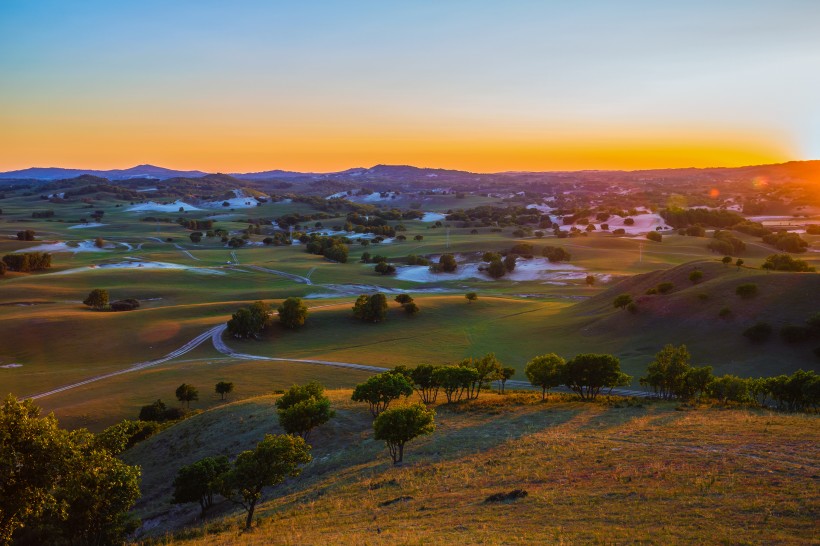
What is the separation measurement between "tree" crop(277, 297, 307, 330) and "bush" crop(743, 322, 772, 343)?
56.7 metres

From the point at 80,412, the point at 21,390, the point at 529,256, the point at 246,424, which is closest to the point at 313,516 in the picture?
the point at 246,424

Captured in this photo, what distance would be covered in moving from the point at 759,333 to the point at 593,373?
2333cm

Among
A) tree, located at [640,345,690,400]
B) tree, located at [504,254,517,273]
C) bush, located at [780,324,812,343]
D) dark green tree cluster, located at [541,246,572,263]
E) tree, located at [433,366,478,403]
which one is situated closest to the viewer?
tree, located at [433,366,478,403]

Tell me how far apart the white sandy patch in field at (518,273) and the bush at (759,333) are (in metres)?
64.1

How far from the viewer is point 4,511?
17125 mm

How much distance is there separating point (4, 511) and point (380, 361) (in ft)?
159

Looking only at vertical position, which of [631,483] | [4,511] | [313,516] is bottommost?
[313,516]

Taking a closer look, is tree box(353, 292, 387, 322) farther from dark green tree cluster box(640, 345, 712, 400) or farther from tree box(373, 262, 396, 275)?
tree box(373, 262, 396, 275)

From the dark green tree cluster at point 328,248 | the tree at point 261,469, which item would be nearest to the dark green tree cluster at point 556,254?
the dark green tree cluster at point 328,248

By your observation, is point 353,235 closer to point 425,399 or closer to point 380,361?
point 380,361

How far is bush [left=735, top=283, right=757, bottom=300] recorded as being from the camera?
61375mm

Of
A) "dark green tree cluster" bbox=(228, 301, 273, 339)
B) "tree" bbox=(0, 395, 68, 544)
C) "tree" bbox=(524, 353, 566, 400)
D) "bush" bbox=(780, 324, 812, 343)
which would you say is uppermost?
"tree" bbox=(0, 395, 68, 544)

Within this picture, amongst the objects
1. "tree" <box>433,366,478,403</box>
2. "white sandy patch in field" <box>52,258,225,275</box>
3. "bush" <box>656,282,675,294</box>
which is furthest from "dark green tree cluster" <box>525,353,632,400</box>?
"white sandy patch in field" <box>52,258,225,275</box>

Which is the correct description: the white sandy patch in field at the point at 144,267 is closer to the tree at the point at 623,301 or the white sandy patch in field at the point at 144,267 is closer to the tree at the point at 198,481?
the tree at the point at 623,301
